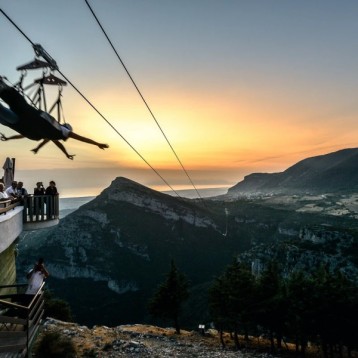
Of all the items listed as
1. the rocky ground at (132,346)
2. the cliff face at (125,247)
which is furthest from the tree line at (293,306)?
the cliff face at (125,247)

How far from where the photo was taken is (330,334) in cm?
2906

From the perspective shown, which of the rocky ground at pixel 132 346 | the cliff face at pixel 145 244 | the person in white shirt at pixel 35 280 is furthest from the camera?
the cliff face at pixel 145 244

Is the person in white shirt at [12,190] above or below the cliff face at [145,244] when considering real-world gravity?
above

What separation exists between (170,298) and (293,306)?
17.5 meters

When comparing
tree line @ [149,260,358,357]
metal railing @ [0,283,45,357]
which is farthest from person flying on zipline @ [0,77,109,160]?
tree line @ [149,260,358,357]

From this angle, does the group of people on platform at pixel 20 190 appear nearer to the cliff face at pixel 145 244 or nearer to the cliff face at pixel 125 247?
the cliff face at pixel 145 244

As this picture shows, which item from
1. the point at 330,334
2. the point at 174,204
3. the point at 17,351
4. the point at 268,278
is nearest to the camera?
the point at 17,351

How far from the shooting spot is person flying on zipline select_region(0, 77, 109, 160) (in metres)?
5.59

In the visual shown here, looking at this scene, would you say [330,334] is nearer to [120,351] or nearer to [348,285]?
[348,285]

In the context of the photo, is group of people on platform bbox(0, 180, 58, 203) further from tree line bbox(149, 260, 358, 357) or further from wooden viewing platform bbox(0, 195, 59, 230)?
tree line bbox(149, 260, 358, 357)

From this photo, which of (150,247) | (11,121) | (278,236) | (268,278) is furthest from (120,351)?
(278,236)

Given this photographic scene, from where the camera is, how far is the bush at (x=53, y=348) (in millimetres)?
17656

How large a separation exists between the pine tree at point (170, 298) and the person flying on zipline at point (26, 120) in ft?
128

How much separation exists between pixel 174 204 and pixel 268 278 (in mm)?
154096
